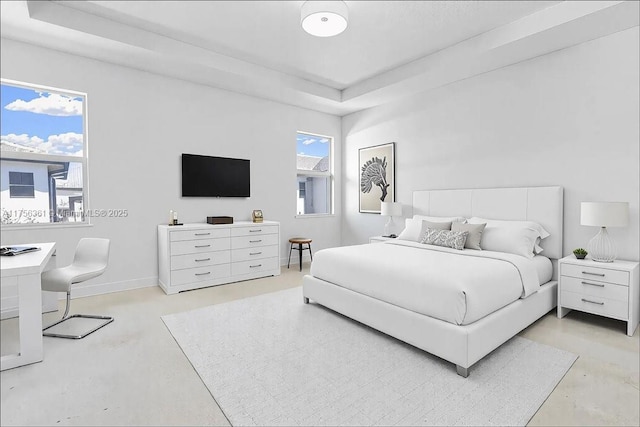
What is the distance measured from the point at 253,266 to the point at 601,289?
376 centimetres

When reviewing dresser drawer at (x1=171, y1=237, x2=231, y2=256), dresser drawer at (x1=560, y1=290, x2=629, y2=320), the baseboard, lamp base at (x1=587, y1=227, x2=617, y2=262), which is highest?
lamp base at (x1=587, y1=227, x2=617, y2=262)

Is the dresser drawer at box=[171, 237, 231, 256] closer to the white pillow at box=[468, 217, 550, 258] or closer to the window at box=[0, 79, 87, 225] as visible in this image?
the window at box=[0, 79, 87, 225]

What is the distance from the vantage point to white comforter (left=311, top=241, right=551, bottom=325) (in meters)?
2.14

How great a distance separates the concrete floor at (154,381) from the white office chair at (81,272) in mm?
196

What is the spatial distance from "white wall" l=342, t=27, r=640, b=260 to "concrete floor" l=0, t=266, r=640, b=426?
120 cm

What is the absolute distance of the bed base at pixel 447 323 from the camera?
2037 mm

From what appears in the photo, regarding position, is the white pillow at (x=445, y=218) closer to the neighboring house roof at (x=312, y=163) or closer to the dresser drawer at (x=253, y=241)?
the dresser drawer at (x=253, y=241)

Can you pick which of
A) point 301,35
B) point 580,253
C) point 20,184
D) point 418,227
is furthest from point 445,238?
point 20,184

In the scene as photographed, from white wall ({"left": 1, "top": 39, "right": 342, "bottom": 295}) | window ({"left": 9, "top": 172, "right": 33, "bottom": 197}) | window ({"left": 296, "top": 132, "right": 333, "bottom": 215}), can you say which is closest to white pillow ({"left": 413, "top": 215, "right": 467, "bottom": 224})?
window ({"left": 296, "top": 132, "right": 333, "bottom": 215})

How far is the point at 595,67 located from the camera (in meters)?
3.17

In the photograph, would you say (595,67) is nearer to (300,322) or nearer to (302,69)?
(302,69)

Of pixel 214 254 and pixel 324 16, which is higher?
pixel 324 16

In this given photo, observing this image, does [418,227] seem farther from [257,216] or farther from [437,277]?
[257,216]

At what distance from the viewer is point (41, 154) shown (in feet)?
11.4
